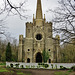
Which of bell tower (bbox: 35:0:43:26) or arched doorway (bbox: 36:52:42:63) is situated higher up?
bell tower (bbox: 35:0:43:26)

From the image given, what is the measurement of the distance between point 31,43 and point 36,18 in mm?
7002

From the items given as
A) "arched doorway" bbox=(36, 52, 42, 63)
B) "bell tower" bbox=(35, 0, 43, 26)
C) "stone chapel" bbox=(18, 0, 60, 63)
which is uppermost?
"bell tower" bbox=(35, 0, 43, 26)

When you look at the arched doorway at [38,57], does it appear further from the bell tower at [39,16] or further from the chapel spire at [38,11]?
the chapel spire at [38,11]

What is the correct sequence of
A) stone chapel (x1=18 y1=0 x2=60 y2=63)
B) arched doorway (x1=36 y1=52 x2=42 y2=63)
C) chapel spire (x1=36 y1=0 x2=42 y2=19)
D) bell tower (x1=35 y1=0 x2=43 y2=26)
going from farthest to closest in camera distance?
chapel spire (x1=36 y1=0 x2=42 y2=19) < bell tower (x1=35 y1=0 x2=43 y2=26) < arched doorway (x1=36 y1=52 x2=42 y2=63) < stone chapel (x1=18 y1=0 x2=60 y2=63)

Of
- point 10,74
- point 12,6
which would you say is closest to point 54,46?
point 10,74

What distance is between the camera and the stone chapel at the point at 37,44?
33.7 metres

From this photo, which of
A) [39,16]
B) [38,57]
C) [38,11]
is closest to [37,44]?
[38,57]

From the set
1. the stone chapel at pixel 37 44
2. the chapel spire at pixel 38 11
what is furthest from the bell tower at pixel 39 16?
the stone chapel at pixel 37 44

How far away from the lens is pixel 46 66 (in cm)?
2548

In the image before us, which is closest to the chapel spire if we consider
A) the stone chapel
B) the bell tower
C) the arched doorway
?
the bell tower

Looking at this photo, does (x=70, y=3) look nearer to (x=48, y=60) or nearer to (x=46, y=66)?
(x=46, y=66)

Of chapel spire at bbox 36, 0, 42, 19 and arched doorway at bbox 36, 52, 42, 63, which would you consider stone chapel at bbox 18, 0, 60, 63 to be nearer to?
arched doorway at bbox 36, 52, 42, 63

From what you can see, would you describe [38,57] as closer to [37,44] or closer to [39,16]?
[37,44]

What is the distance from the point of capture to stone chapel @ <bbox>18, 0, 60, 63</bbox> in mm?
33719
